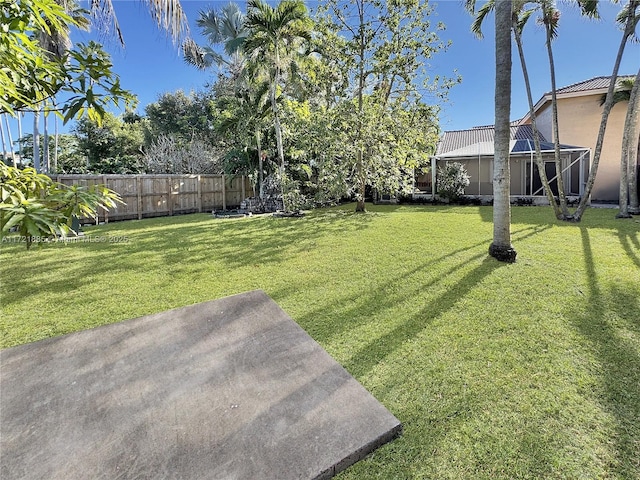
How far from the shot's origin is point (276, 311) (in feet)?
12.2

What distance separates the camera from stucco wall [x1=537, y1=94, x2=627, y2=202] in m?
15.2

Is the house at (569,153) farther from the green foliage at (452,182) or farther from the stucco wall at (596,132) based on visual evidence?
the green foliage at (452,182)

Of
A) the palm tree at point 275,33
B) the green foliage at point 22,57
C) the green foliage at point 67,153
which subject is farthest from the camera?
the green foliage at point 67,153

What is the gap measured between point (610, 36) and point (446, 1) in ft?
17.9

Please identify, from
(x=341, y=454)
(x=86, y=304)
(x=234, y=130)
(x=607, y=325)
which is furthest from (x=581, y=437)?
(x=234, y=130)

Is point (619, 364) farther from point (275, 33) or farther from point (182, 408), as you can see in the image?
point (275, 33)

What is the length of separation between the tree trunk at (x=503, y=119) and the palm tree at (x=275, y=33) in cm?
793

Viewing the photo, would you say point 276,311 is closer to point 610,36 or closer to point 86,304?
point 86,304

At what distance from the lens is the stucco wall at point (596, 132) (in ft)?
50.0

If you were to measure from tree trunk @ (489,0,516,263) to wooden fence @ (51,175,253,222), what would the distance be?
12103 mm

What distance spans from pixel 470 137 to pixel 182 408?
2261cm

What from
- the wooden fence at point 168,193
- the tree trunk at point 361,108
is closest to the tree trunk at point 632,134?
the tree trunk at point 361,108

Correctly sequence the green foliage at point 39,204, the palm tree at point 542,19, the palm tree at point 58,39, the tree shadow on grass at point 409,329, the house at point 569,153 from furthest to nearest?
1. the house at point 569,153
2. the palm tree at point 542,19
3. the tree shadow on grass at point 409,329
4. the palm tree at point 58,39
5. the green foliage at point 39,204

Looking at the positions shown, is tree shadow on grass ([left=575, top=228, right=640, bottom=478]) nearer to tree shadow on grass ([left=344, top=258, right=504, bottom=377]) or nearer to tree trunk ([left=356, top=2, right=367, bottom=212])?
tree shadow on grass ([left=344, top=258, right=504, bottom=377])
